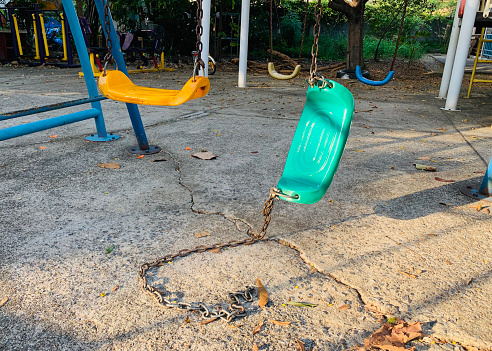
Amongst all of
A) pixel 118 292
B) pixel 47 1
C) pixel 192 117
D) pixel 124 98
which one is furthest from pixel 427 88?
pixel 47 1

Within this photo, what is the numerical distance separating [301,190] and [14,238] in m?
1.35

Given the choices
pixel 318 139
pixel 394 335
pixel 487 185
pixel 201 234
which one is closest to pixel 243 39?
pixel 487 185

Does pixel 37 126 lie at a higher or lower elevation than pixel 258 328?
higher

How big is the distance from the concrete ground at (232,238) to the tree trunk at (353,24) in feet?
16.1

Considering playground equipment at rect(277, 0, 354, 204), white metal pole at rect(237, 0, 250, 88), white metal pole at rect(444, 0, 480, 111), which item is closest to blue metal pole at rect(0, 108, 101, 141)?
playground equipment at rect(277, 0, 354, 204)

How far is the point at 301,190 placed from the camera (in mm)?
1788

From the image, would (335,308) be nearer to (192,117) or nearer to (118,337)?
(118,337)

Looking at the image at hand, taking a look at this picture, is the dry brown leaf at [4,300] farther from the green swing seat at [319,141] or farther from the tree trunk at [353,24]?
the tree trunk at [353,24]

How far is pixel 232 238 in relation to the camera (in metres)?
2.01

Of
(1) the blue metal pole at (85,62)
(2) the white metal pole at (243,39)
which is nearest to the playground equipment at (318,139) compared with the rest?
(1) the blue metal pole at (85,62)

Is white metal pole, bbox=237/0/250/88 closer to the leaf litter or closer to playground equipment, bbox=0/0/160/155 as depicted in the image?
playground equipment, bbox=0/0/160/155

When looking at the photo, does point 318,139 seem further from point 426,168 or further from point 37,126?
point 37,126

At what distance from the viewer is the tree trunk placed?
26.4 feet

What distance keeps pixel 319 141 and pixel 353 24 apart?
7.06m
